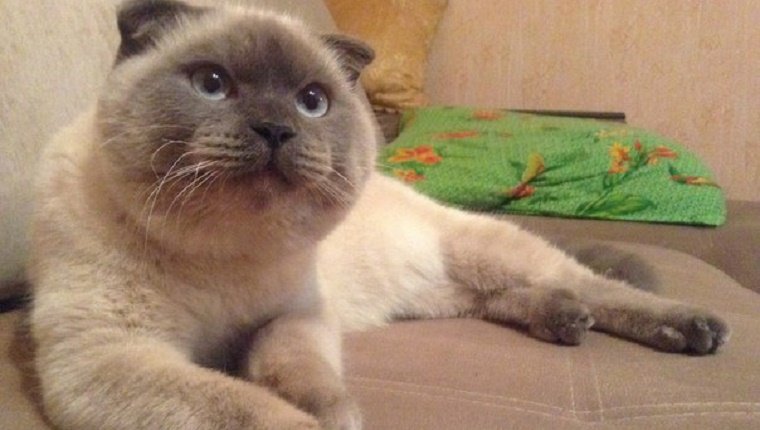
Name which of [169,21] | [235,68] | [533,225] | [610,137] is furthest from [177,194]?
[610,137]

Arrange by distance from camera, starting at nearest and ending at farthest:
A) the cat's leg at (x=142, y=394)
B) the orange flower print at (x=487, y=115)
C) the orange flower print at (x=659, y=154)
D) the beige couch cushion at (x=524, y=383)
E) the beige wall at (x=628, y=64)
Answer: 1. the cat's leg at (x=142, y=394)
2. the beige couch cushion at (x=524, y=383)
3. the orange flower print at (x=659, y=154)
4. the orange flower print at (x=487, y=115)
5. the beige wall at (x=628, y=64)

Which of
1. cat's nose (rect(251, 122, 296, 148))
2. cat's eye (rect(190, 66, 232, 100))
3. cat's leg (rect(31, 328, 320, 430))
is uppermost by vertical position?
cat's eye (rect(190, 66, 232, 100))

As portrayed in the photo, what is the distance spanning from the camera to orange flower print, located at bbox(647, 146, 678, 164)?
7.24 ft

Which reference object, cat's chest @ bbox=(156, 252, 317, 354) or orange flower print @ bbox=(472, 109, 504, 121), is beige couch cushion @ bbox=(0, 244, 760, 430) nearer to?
cat's chest @ bbox=(156, 252, 317, 354)

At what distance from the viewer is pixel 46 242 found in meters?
0.96

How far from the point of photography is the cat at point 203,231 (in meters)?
0.81

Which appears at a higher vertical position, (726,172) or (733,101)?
(733,101)

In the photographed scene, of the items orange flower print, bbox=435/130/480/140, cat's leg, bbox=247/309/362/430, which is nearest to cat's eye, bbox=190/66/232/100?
cat's leg, bbox=247/309/362/430

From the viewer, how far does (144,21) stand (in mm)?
979

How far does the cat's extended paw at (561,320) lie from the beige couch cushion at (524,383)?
28mm

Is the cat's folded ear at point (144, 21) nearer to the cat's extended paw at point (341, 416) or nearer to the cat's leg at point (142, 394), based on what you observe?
the cat's leg at point (142, 394)

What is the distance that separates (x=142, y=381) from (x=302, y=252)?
0.32 m

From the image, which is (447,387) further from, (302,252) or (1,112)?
(1,112)

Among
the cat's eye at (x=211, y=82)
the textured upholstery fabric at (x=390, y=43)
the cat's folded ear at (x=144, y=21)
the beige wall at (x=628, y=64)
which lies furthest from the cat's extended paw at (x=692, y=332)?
the beige wall at (x=628, y=64)
